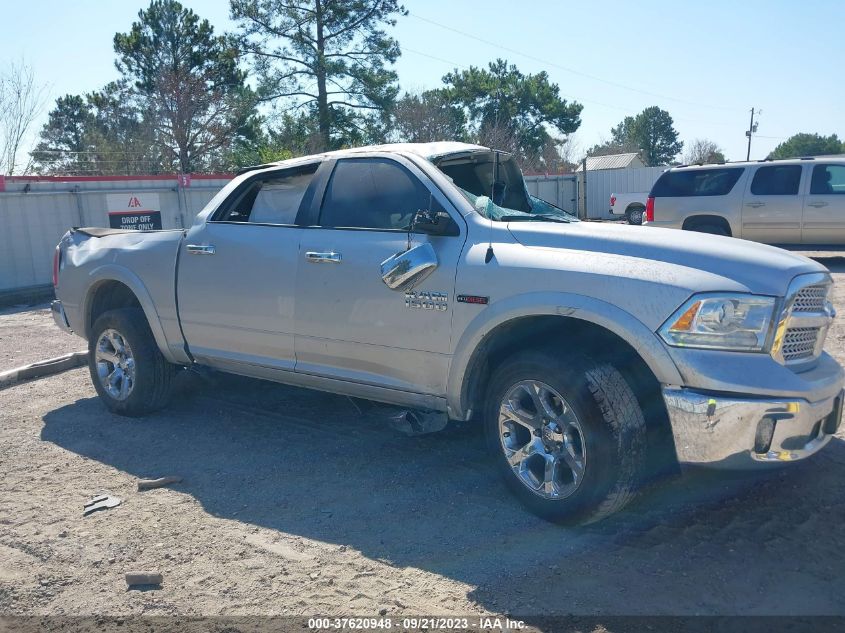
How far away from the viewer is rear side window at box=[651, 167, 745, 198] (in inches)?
571

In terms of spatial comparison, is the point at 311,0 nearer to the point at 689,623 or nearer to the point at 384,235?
the point at 384,235

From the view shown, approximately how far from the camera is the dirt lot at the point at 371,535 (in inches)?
137

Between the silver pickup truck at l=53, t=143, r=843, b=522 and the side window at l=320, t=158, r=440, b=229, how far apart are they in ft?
0.04

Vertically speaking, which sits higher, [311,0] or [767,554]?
[311,0]

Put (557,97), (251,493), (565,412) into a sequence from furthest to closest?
1. (557,97)
2. (251,493)
3. (565,412)

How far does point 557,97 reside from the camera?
46.8 m

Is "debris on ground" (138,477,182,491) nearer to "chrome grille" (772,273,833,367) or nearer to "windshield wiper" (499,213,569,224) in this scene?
"windshield wiper" (499,213,569,224)

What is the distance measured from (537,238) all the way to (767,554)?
6.20 feet

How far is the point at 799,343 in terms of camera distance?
391cm

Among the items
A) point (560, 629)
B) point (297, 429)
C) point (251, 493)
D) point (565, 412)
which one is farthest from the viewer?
point (297, 429)

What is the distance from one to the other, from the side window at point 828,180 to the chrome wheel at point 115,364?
39.7ft

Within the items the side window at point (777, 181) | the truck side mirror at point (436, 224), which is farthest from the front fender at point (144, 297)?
the side window at point (777, 181)

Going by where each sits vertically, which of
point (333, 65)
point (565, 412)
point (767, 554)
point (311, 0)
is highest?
point (311, 0)

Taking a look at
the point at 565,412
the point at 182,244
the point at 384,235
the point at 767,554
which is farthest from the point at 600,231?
the point at 182,244
